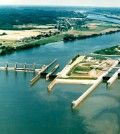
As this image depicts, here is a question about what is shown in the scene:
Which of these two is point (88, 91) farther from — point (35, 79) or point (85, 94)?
point (35, 79)

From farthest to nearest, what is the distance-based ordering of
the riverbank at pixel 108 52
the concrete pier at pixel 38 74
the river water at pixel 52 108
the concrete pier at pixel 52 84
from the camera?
1. the riverbank at pixel 108 52
2. the concrete pier at pixel 38 74
3. the concrete pier at pixel 52 84
4. the river water at pixel 52 108

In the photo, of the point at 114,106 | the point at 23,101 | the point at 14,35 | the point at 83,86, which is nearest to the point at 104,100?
the point at 114,106

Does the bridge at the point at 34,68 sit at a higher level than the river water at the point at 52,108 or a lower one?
lower

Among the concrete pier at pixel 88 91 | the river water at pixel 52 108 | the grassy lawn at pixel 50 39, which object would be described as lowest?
the grassy lawn at pixel 50 39

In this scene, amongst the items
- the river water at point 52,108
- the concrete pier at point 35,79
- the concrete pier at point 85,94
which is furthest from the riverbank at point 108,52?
the concrete pier at point 35,79

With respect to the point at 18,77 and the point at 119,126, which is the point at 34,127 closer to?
the point at 119,126

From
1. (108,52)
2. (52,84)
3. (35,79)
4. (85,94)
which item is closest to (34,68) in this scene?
(35,79)

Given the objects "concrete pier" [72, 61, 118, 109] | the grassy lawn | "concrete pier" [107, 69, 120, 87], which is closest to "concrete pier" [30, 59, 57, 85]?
"concrete pier" [72, 61, 118, 109]

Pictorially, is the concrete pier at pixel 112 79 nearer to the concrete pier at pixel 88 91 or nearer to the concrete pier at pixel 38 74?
the concrete pier at pixel 88 91
